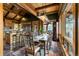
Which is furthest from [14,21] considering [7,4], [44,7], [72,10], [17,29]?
[72,10]

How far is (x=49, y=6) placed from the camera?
1.63 metres

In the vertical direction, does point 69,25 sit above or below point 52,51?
above

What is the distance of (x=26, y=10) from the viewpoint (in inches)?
64.3

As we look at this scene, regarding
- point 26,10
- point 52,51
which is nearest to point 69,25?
point 52,51

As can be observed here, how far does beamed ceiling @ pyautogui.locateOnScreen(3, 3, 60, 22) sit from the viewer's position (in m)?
1.59

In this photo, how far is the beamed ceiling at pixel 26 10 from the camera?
1592 millimetres

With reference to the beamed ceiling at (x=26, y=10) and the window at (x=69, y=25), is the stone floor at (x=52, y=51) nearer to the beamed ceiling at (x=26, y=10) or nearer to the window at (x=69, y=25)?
the window at (x=69, y=25)

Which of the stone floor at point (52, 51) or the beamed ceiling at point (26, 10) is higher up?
the beamed ceiling at point (26, 10)

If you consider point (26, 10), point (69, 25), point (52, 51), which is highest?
point (26, 10)

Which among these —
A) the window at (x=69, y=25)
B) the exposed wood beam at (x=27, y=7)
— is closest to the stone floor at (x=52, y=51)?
the window at (x=69, y=25)

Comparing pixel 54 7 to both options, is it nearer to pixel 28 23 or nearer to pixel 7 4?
pixel 28 23

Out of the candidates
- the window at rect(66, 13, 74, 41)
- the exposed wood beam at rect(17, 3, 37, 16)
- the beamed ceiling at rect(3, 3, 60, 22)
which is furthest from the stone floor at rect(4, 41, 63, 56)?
the exposed wood beam at rect(17, 3, 37, 16)

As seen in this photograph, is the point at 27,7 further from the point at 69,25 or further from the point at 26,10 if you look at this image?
the point at 69,25

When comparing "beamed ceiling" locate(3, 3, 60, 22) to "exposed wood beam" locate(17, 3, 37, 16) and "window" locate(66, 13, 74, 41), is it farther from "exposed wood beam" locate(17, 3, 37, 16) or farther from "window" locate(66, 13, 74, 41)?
"window" locate(66, 13, 74, 41)
